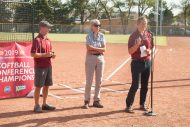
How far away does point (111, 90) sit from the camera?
38.7 feet

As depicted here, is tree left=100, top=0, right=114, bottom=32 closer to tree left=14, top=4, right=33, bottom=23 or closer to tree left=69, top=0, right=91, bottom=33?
tree left=69, top=0, right=91, bottom=33

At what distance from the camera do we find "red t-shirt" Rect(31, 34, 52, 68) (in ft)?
28.0

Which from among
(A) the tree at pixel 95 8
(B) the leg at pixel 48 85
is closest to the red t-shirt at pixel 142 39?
(B) the leg at pixel 48 85

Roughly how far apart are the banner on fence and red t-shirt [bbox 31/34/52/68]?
1.69 metres

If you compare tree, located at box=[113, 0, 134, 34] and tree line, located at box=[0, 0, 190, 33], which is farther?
tree, located at box=[113, 0, 134, 34]

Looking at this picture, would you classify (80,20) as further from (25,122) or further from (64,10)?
(25,122)

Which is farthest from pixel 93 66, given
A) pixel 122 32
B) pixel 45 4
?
pixel 45 4

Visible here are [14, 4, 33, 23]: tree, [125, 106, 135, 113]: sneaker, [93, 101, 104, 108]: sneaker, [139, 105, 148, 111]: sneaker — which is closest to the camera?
[125, 106, 135, 113]: sneaker

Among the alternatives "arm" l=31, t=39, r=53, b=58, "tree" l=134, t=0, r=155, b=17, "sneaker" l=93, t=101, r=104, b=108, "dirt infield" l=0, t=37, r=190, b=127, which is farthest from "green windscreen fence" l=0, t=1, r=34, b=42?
"tree" l=134, t=0, r=155, b=17

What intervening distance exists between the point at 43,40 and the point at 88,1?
88816mm

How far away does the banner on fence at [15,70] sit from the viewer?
33.1 ft

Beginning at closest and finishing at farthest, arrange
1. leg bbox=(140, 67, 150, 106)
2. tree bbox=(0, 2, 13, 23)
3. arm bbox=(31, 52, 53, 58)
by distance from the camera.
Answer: arm bbox=(31, 52, 53, 58) < leg bbox=(140, 67, 150, 106) < tree bbox=(0, 2, 13, 23)

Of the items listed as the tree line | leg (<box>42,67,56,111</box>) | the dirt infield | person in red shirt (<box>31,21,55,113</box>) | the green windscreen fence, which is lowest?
the dirt infield

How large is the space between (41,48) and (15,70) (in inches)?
76.3
